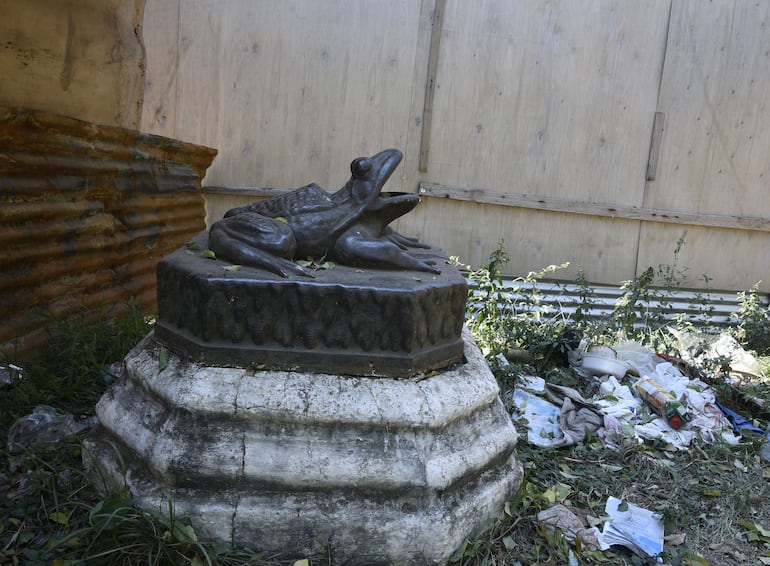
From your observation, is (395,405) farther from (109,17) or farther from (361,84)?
(361,84)

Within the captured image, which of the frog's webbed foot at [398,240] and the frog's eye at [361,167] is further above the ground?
the frog's eye at [361,167]

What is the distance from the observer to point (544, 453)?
2.57 m

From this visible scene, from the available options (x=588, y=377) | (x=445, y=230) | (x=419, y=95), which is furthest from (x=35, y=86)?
(x=588, y=377)

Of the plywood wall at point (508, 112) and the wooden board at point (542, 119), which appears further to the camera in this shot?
the wooden board at point (542, 119)

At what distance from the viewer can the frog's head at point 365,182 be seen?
2.20 metres

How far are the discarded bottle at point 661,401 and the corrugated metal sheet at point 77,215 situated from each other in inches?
113

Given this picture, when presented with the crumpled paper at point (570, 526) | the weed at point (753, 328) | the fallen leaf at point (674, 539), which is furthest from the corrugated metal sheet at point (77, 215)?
the weed at point (753, 328)

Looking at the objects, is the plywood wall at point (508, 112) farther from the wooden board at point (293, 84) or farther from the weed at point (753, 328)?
the weed at point (753, 328)

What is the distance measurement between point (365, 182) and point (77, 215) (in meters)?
1.58

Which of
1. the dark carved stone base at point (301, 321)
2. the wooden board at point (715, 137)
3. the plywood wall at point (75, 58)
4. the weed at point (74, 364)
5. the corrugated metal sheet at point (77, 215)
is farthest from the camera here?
the wooden board at point (715, 137)

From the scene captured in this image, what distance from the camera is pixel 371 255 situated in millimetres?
2131

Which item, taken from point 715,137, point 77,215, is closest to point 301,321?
point 77,215

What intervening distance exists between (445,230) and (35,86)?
2.86m

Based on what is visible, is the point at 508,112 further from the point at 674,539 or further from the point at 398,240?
the point at 674,539
